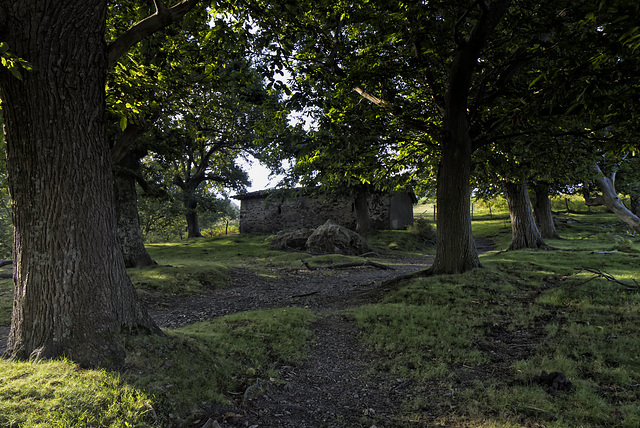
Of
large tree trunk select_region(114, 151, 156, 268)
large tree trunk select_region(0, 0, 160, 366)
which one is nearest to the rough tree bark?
large tree trunk select_region(0, 0, 160, 366)

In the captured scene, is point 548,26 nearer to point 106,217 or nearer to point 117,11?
point 106,217

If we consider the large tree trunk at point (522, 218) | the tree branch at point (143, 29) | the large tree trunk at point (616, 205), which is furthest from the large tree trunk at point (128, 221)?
the large tree trunk at point (522, 218)

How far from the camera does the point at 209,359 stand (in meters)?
3.98

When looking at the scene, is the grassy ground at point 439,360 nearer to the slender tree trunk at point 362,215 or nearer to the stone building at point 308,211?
the slender tree trunk at point 362,215

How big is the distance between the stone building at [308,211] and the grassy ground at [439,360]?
1766 cm

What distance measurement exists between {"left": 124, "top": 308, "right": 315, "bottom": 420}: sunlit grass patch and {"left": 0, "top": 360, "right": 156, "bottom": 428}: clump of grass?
21 centimetres

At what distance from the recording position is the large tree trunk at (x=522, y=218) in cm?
1496

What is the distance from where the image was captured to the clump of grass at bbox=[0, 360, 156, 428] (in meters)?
2.49

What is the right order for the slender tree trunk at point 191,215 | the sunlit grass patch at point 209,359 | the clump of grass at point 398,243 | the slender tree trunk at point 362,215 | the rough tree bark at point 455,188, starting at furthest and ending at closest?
the slender tree trunk at point 191,215
the slender tree trunk at point 362,215
the clump of grass at point 398,243
the rough tree bark at point 455,188
the sunlit grass patch at point 209,359

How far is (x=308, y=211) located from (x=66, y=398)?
28.3 metres

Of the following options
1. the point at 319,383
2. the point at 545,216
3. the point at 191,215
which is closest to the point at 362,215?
the point at 545,216

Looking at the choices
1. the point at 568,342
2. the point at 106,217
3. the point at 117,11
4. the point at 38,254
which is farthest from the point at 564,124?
the point at 117,11

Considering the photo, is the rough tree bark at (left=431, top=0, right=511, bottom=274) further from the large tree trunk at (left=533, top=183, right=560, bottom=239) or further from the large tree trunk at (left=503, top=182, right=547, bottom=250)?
the large tree trunk at (left=533, top=183, right=560, bottom=239)

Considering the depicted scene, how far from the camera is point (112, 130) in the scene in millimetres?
10758
